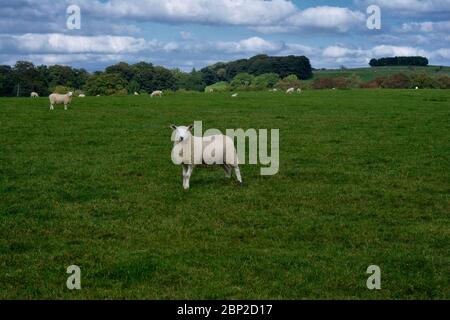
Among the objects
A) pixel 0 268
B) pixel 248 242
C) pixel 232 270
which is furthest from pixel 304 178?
pixel 0 268

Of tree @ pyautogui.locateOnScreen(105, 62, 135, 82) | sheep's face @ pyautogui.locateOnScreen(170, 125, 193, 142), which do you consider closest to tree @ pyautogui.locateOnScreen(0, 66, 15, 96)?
tree @ pyautogui.locateOnScreen(105, 62, 135, 82)

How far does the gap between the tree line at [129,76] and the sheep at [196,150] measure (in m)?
77.1

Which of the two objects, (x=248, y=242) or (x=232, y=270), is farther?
(x=248, y=242)

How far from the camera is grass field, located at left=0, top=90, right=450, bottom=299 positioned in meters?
8.98

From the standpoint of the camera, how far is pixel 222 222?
Answer: 12.2 meters

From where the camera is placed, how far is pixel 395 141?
25.7m

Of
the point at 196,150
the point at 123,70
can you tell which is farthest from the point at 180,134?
the point at 123,70

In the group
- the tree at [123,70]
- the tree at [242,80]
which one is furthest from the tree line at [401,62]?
the tree at [123,70]

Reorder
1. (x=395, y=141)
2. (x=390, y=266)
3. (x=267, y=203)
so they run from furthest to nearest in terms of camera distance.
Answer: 1. (x=395, y=141)
2. (x=267, y=203)
3. (x=390, y=266)

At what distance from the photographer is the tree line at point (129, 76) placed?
328 feet

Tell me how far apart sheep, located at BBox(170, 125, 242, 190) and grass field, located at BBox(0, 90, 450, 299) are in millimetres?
688

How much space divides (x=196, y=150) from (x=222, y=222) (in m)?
3.56
